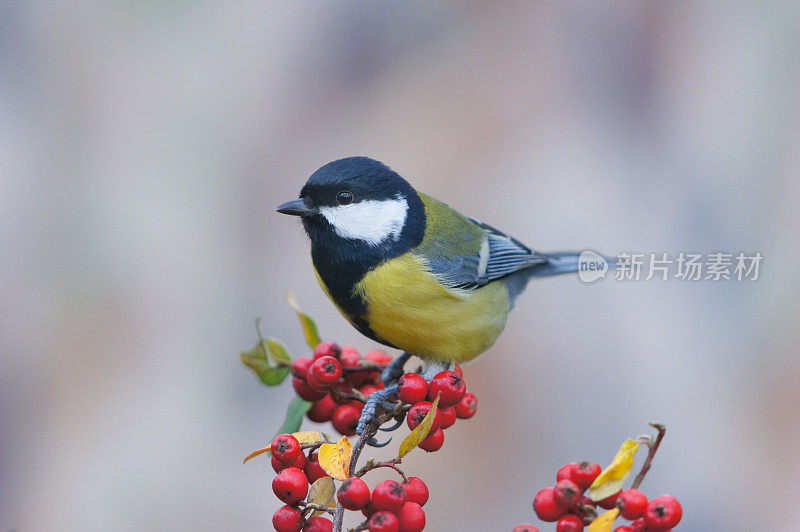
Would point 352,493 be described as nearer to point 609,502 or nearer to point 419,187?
A: point 609,502

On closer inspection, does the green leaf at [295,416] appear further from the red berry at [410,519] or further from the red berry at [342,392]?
the red berry at [410,519]

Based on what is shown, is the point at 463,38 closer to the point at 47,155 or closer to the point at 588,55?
the point at 588,55

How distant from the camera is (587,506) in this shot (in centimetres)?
94

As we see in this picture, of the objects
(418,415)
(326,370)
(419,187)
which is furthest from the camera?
(419,187)

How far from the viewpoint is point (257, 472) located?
7.34 feet

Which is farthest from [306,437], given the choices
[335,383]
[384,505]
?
[335,383]

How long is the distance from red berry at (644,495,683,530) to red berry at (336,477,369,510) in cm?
35

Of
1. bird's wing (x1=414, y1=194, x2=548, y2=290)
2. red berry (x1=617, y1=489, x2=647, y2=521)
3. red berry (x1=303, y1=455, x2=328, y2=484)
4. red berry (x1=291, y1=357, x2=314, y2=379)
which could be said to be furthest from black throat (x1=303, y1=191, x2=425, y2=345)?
red berry (x1=617, y1=489, x2=647, y2=521)

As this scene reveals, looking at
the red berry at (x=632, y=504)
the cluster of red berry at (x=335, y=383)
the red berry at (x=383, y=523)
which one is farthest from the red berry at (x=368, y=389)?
the red berry at (x=632, y=504)

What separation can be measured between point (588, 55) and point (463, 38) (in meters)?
0.42

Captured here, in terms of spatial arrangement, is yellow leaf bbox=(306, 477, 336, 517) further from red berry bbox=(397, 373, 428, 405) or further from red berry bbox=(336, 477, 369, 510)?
red berry bbox=(397, 373, 428, 405)

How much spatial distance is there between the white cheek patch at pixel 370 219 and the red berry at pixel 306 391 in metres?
0.31

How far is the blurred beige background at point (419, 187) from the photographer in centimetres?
222

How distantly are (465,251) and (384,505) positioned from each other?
2.78 feet
